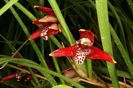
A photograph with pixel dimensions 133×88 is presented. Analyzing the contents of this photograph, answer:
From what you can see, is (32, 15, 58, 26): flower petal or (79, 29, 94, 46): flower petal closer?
(79, 29, 94, 46): flower petal

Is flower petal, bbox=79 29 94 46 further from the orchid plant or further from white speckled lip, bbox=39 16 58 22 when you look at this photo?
white speckled lip, bbox=39 16 58 22

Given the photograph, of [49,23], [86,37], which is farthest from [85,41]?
[49,23]

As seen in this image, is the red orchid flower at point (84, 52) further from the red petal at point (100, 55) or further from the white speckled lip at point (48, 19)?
the white speckled lip at point (48, 19)

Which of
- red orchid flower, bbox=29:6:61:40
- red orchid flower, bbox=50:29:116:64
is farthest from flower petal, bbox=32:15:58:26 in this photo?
red orchid flower, bbox=50:29:116:64

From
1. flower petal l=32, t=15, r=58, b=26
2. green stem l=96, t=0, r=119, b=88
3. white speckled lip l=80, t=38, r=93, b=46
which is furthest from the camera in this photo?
flower petal l=32, t=15, r=58, b=26

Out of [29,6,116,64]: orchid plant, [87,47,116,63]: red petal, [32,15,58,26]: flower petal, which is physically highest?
[32,15,58,26]: flower petal

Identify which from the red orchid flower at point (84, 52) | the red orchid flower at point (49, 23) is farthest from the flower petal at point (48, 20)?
the red orchid flower at point (84, 52)

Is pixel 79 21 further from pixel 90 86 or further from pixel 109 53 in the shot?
pixel 109 53

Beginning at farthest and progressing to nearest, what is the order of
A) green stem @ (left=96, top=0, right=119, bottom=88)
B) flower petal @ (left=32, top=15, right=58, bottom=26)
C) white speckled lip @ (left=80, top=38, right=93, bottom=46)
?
flower petal @ (left=32, top=15, right=58, bottom=26) < white speckled lip @ (left=80, top=38, right=93, bottom=46) < green stem @ (left=96, top=0, right=119, bottom=88)

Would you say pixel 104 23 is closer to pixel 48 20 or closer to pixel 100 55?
pixel 100 55

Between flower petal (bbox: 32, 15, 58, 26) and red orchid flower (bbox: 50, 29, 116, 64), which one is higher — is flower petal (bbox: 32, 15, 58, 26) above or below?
above
